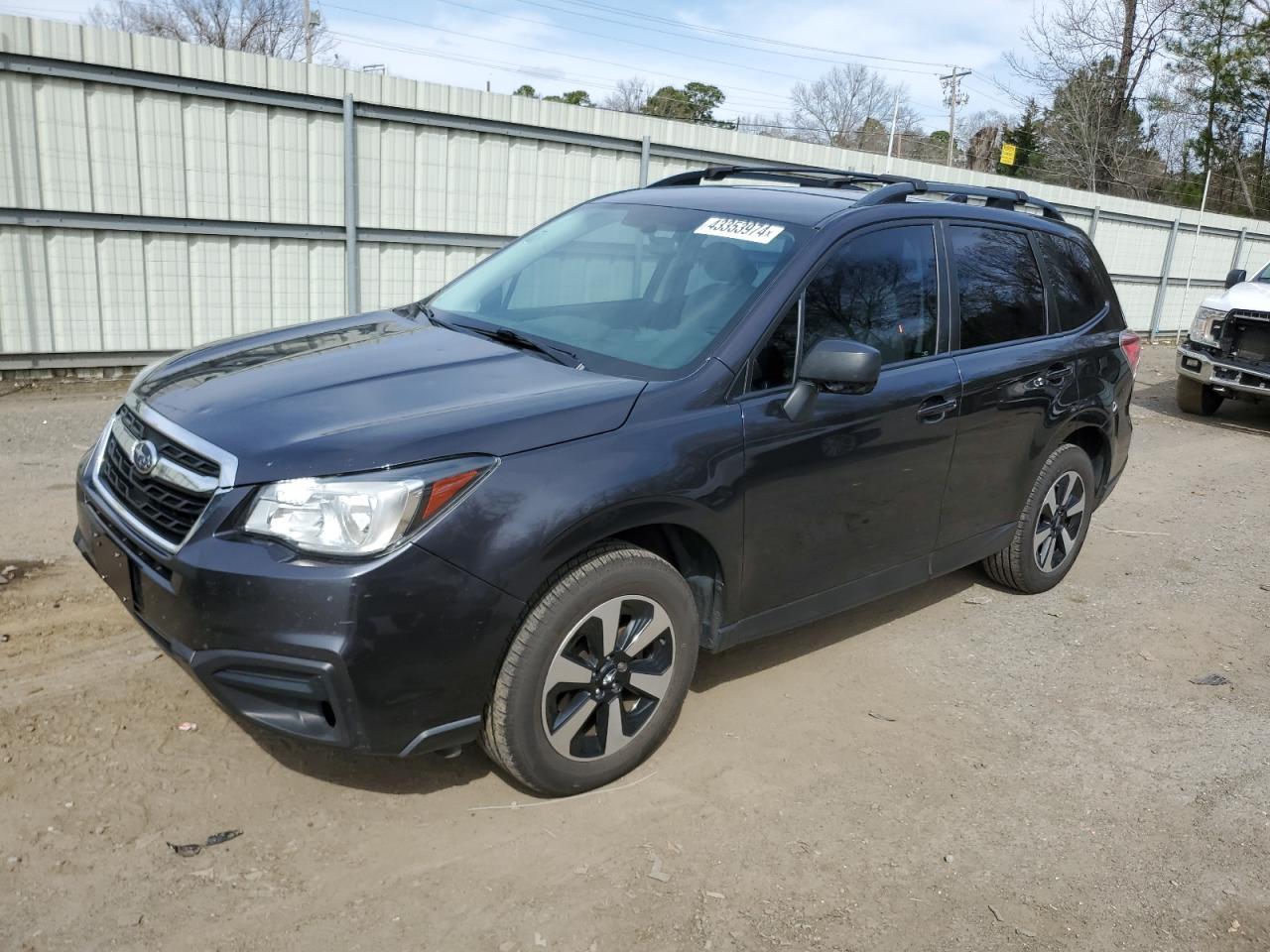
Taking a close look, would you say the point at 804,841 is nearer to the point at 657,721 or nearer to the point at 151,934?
the point at 657,721

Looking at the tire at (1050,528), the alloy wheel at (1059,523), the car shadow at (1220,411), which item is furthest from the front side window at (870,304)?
the car shadow at (1220,411)

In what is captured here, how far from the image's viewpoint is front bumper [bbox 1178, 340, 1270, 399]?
10.4 meters

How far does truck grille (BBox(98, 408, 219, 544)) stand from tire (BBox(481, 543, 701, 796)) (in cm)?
96

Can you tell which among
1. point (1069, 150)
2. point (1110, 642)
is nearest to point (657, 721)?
point (1110, 642)

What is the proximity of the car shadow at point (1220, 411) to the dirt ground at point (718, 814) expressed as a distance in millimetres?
7309

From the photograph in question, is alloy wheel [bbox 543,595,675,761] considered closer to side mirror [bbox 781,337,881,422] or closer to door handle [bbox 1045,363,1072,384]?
side mirror [bbox 781,337,881,422]

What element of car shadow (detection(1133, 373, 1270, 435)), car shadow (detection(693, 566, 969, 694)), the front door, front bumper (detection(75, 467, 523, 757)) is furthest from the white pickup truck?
front bumper (detection(75, 467, 523, 757))

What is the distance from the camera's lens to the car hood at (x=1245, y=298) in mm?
10375

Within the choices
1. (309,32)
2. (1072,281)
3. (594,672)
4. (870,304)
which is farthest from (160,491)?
(309,32)

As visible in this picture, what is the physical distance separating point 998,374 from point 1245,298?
7.68m

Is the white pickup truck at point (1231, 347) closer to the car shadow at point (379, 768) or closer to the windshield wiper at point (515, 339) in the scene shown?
the windshield wiper at point (515, 339)

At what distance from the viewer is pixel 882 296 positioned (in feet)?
13.4

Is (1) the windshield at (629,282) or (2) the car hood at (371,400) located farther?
(1) the windshield at (629,282)

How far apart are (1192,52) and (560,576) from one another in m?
38.7
